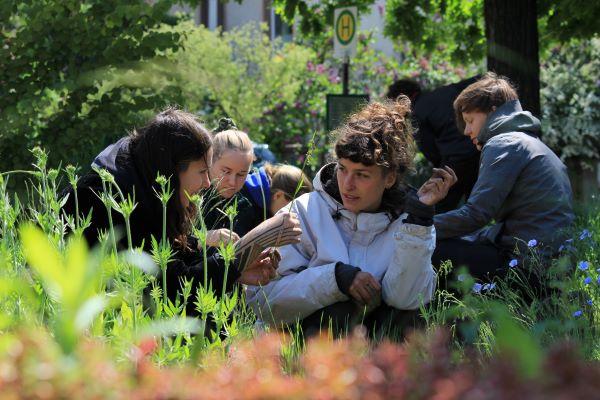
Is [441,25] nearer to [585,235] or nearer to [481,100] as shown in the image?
[481,100]

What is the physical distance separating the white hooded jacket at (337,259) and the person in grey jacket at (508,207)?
3.69ft

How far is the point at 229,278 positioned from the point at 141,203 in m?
0.57

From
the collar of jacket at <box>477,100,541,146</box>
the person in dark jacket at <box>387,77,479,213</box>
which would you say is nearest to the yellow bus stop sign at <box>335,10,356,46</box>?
the person in dark jacket at <box>387,77,479,213</box>

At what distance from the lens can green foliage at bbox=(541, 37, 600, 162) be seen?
46.0 ft

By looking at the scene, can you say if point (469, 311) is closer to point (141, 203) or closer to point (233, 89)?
point (141, 203)

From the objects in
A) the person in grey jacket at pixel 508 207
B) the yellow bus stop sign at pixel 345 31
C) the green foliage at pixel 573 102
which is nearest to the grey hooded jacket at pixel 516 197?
the person in grey jacket at pixel 508 207

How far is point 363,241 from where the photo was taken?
13.5 ft

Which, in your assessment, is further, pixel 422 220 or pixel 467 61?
pixel 467 61

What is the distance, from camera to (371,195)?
4.04 meters

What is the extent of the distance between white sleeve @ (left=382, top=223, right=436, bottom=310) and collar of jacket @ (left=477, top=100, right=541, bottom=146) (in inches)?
76.0

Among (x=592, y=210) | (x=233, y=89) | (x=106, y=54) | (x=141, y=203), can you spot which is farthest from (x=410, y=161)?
(x=233, y=89)

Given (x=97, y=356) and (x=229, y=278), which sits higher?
(x=97, y=356)

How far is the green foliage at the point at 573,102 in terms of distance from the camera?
14.0m

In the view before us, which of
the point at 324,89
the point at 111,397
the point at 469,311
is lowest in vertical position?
the point at 324,89
